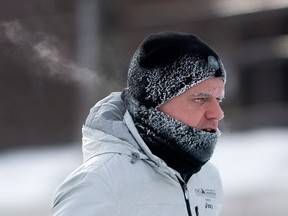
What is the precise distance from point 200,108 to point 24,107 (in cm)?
805

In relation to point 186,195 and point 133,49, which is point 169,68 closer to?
point 186,195

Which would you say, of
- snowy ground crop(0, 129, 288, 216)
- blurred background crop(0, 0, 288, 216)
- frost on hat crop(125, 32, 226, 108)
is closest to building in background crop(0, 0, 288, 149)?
blurred background crop(0, 0, 288, 216)

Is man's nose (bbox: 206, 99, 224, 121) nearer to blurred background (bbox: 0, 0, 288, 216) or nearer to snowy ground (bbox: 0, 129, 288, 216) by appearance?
snowy ground (bbox: 0, 129, 288, 216)

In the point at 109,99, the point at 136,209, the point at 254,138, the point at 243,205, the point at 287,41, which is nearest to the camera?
the point at 136,209

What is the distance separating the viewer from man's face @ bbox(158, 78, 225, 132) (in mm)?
2393

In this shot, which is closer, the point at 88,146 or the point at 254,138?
the point at 88,146

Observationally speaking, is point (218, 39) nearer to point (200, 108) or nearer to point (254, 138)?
→ point (254, 138)

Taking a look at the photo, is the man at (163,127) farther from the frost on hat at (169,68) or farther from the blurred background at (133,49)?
the blurred background at (133,49)

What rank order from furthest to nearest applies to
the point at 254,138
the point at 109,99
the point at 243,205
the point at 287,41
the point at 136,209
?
the point at 287,41 < the point at 254,138 < the point at 243,205 < the point at 109,99 < the point at 136,209

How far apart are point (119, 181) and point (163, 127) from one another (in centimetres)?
20

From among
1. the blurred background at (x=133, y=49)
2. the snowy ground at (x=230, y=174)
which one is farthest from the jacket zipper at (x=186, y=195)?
the blurred background at (x=133, y=49)

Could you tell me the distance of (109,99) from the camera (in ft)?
8.34

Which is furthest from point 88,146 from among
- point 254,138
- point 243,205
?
point 254,138

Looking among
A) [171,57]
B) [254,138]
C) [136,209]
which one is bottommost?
[136,209]
